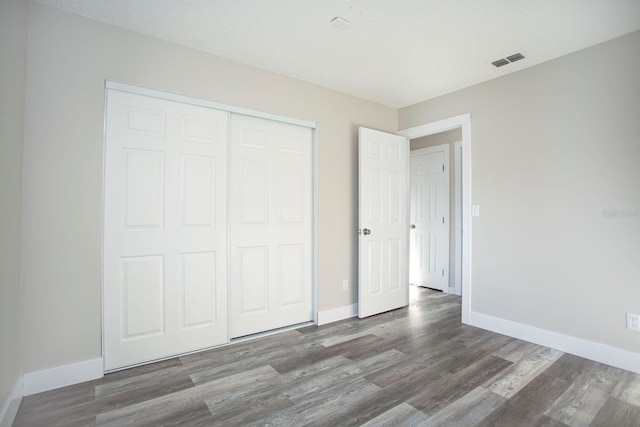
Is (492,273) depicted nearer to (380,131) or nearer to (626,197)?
(626,197)

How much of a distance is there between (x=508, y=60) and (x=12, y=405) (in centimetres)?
430

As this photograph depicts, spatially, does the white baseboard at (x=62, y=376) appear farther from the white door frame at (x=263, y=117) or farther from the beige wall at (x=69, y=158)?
the white door frame at (x=263, y=117)

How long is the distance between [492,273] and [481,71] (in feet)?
6.53

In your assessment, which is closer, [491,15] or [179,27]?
[491,15]

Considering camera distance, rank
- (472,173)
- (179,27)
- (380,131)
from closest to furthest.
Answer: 1. (179,27)
2. (472,173)
3. (380,131)

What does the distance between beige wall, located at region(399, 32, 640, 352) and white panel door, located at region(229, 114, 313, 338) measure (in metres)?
1.83

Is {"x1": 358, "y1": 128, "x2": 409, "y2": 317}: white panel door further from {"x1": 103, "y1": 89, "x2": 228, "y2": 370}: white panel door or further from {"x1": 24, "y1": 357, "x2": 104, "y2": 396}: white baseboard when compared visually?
{"x1": 24, "y1": 357, "x2": 104, "y2": 396}: white baseboard

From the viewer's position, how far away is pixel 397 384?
82.5 inches

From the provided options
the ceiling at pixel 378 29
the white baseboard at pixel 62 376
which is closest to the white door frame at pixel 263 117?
the white baseboard at pixel 62 376

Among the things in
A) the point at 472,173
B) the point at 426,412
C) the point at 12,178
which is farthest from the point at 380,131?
the point at 12,178

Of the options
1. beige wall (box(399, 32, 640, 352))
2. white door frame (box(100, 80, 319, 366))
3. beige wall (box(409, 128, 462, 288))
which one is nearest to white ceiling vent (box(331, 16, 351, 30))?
white door frame (box(100, 80, 319, 366))

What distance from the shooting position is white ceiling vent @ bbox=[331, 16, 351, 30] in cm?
218

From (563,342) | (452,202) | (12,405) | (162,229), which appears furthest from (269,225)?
(452,202)

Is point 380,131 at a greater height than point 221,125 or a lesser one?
greater
